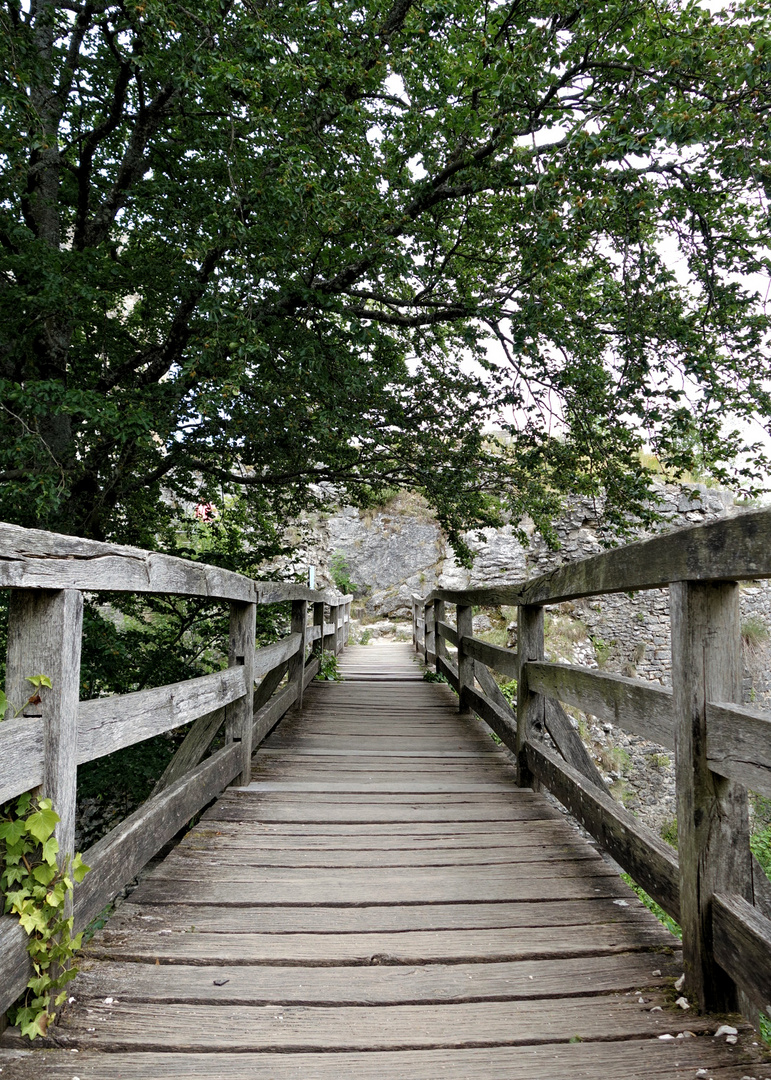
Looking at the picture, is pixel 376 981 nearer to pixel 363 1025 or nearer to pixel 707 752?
pixel 363 1025

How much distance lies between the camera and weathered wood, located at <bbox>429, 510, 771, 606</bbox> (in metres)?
1.30

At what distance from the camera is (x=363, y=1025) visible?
153 centimetres

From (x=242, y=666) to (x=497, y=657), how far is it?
68.1 inches

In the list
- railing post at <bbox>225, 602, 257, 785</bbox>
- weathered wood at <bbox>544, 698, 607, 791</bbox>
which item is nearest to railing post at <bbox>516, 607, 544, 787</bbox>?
weathered wood at <bbox>544, 698, 607, 791</bbox>

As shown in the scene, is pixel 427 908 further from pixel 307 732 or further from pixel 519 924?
pixel 307 732

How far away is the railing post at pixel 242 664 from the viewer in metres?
3.30

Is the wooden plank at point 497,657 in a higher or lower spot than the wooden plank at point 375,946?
higher

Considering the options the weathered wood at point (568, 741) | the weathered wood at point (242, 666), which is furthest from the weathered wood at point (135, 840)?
the weathered wood at point (568, 741)

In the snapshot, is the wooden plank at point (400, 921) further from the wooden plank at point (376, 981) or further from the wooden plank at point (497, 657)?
the wooden plank at point (497, 657)

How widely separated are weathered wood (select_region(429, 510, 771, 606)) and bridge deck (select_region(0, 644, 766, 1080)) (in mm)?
1117

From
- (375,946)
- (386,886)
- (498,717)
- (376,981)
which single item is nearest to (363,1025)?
(376,981)

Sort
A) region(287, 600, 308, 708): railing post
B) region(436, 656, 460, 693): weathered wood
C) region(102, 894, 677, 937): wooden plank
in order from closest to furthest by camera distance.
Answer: region(102, 894, 677, 937): wooden plank, region(287, 600, 308, 708): railing post, region(436, 656, 460, 693): weathered wood

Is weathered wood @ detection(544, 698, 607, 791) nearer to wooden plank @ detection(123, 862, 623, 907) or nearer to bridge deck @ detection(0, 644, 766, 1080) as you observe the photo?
bridge deck @ detection(0, 644, 766, 1080)

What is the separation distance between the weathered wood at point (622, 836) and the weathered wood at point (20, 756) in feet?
5.74
